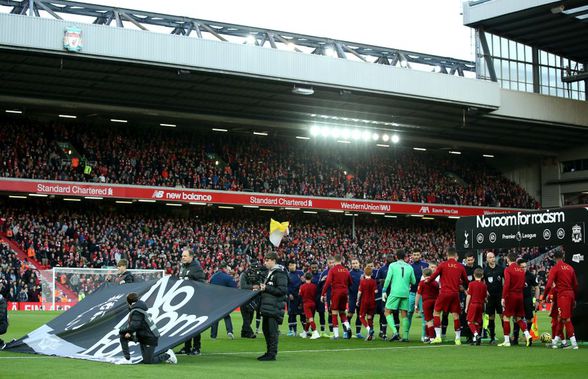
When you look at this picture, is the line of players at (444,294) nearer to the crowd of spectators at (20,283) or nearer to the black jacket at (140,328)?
the black jacket at (140,328)

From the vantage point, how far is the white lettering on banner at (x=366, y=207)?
5256cm

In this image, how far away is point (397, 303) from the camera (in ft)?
65.1

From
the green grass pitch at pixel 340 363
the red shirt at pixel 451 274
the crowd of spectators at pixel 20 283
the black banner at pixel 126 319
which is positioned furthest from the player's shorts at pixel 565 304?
the crowd of spectators at pixel 20 283

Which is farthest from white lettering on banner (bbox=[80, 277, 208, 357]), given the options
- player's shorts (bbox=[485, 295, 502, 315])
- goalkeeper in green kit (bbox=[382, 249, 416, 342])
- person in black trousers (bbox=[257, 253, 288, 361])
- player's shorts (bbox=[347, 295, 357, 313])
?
player's shorts (bbox=[485, 295, 502, 315])

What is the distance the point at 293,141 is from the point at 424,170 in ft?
31.1

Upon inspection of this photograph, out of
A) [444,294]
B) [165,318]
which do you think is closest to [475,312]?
[444,294]

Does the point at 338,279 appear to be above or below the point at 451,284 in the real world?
above

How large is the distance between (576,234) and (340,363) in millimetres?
7741

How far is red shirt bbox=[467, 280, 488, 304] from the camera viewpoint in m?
18.6

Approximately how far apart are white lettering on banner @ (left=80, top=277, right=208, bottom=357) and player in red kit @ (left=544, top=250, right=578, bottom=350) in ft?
24.8

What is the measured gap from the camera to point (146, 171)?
4766cm

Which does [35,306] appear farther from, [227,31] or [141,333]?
[141,333]

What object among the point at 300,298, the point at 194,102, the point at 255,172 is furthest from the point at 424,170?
the point at 300,298

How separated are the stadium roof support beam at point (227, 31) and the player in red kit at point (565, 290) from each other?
26.0 metres
